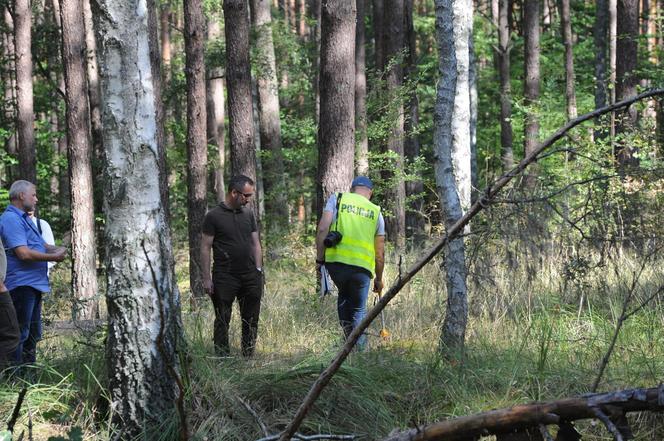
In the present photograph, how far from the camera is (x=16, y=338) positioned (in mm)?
7113

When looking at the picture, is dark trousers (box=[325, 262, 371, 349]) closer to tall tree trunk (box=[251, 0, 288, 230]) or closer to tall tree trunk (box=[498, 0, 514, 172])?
tall tree trunk (box=[251, 0, 288, 230])

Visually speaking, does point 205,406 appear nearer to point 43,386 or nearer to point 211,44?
point 43,386

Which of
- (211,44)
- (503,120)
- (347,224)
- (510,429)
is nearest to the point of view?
(510,429)

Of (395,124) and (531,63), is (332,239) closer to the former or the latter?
(395,124)

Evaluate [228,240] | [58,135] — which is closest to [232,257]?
[228,240]

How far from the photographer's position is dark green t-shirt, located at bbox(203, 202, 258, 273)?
862 centimetres

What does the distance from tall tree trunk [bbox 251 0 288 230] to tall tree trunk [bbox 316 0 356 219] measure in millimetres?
6528

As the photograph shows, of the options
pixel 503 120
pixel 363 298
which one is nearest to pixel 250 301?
pixel 363 298

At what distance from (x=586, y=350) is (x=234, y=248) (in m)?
3.60

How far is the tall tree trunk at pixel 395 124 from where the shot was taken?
56.9ft

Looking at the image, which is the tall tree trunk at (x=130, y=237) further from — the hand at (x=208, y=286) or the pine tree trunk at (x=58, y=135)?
the pine tree trunk at (x=58, y=135)

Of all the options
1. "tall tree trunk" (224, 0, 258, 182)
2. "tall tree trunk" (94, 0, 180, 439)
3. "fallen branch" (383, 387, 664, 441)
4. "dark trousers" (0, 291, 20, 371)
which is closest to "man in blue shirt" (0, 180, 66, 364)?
"dark trousers" (0, 291, 20, 371)

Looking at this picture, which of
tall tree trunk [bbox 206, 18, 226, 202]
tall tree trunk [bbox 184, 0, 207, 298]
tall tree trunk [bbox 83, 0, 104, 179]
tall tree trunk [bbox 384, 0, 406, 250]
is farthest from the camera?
tall tree trunk [bbox 206, 18, 226, 202]

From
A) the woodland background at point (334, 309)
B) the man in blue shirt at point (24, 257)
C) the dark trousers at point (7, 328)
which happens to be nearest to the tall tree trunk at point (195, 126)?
the woodland background at point (334, 309)
